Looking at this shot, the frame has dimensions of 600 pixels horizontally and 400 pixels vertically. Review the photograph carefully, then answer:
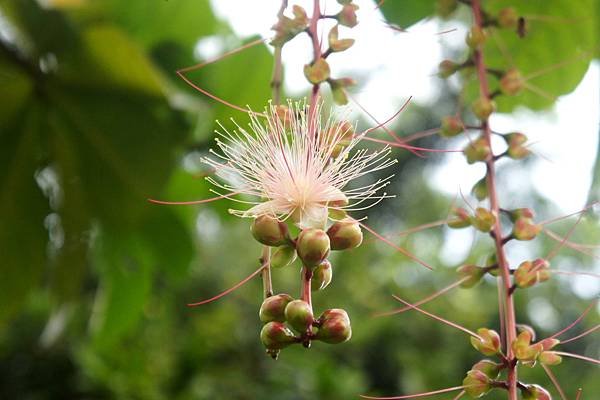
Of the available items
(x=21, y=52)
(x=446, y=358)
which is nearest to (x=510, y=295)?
(x=21, y=52)

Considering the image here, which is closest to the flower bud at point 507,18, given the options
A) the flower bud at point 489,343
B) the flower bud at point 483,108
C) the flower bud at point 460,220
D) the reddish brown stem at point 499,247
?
the reddish brown stem at point 499,247

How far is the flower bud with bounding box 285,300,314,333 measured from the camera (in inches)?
18.1

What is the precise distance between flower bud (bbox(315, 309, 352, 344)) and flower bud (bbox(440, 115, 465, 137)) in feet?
1.07

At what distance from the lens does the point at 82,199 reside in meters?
1.34

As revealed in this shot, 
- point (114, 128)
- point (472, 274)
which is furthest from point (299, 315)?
point (114, 128)

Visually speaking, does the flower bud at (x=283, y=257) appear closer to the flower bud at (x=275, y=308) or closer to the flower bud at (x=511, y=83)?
the flower bud at (x=275, y=308)

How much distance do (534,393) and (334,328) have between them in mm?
188

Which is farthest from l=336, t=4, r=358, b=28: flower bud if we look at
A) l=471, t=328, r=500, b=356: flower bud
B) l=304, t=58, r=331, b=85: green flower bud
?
l=471, t=328, r=500, b=356: flower bud

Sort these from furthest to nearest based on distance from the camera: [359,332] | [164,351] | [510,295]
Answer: [359,332] < [164,351] < [510,295]

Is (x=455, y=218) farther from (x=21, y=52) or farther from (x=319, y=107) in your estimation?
(x=21, y=52)

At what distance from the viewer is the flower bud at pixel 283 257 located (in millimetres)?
518

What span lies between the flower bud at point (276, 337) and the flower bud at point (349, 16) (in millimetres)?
269

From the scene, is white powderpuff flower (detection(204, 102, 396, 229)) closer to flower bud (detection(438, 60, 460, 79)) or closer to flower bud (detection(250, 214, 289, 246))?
flower bud (detection(250, 214, 289, 246))

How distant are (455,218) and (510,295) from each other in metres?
0.13
